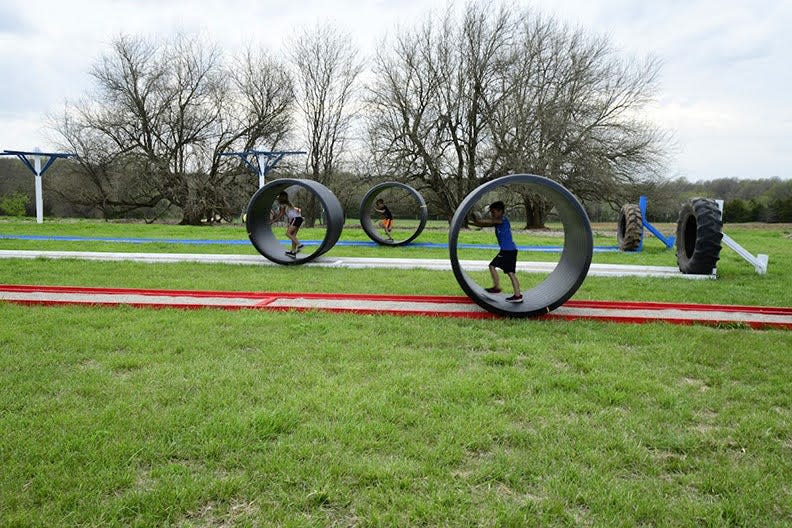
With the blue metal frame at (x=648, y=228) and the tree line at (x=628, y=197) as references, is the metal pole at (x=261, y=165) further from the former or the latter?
the blue metal frame at (x=648, y=228)

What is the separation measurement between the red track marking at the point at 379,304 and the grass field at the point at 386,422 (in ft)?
1.36

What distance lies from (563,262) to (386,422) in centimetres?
429

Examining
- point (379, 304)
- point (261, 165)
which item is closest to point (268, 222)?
point (379, 304)

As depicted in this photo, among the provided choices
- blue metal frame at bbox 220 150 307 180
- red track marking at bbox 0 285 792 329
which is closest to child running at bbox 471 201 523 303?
red track marking at bbox 0 285 792 329

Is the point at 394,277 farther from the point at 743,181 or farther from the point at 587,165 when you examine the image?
the point at 743,181

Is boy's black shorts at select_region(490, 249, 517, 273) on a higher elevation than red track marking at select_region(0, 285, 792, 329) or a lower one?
higher

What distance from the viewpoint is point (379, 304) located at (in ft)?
22.2

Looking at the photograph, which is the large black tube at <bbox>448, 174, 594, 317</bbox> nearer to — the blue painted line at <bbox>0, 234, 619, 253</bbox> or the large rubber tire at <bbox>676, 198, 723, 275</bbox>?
the large rubber tire at <bbox>676, 198, 723, 275</bbox>

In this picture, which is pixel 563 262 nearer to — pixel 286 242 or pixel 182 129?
pixel 286 242

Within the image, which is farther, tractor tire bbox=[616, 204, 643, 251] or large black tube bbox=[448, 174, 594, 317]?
tractor tire bbox=[616, 204, 643, 251]

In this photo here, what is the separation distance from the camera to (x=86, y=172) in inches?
1237

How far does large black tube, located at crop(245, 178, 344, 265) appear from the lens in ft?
34.8

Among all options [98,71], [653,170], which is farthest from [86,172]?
[653,170]

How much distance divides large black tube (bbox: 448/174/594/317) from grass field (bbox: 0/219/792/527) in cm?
35
